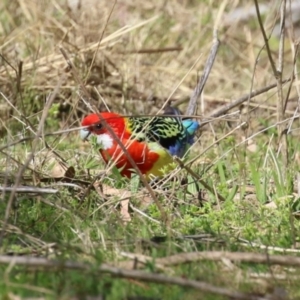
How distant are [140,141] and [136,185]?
1.27 feet

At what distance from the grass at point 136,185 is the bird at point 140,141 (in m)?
0.10

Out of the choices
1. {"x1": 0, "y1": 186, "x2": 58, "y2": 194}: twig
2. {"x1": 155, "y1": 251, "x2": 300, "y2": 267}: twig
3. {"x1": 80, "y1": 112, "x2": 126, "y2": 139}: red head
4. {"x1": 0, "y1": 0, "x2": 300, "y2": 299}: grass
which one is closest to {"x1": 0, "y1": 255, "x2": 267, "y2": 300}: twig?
{"x1": 0, "y1": 0, "x2": 300, "y2": 299}: grass

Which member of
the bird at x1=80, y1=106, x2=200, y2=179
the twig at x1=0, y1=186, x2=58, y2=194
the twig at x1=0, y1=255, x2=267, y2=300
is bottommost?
the twig at x1=0, y1=255, x2=267, y2=300

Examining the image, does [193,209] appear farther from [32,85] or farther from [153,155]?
[32,85]

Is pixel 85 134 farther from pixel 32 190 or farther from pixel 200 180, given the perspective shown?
pixel 32 190

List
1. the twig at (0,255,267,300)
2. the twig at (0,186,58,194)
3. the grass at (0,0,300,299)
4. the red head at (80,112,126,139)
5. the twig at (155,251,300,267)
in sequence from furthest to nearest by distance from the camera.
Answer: the red head at (80,112,126,139) → the twig at (0,186,58,194) → the twig at (155,251,300,267) → the grass at (0,0,300,299) → the twig at (0,255,267,300)

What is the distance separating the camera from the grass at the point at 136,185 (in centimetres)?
248

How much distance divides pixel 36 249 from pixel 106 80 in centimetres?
280

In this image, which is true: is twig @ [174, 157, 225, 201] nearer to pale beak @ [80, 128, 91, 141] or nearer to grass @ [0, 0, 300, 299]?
grass @ [0, 0, 300, 299]

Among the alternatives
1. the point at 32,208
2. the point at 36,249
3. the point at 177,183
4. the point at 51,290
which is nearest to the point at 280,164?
the point at 177,183

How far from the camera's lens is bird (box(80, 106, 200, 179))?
401 centimetres

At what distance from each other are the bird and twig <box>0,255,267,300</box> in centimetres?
143

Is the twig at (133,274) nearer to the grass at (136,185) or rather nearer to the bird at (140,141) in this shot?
the grass at (136,185)

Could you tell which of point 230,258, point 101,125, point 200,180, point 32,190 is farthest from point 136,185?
point 230,258
